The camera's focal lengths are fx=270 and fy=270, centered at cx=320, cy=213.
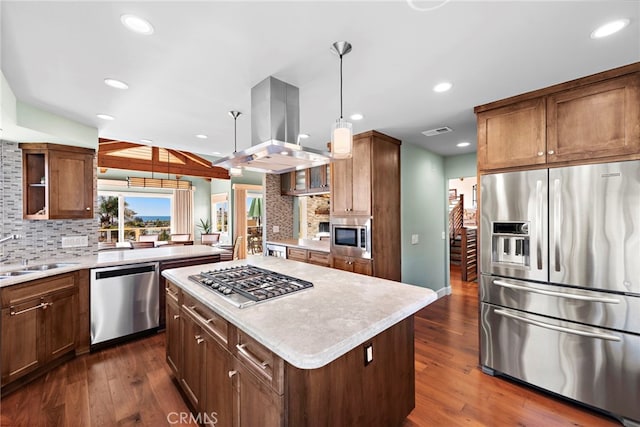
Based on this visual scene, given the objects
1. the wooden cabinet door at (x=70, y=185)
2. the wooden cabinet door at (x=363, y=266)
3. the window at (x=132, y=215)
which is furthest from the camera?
the window at (x=132, y=215)

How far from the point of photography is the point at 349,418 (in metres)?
1.29

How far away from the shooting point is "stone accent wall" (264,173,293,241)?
17.3ft

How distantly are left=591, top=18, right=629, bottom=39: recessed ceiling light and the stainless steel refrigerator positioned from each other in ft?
2.77

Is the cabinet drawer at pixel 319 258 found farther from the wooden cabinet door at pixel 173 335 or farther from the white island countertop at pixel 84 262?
the wooden cabinet door at pixel 173 335

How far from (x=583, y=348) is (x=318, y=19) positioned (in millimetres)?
2796

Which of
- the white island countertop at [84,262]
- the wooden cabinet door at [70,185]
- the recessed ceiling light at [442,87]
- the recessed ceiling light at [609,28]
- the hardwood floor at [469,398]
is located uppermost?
the recessed ceiling light at [442,87]

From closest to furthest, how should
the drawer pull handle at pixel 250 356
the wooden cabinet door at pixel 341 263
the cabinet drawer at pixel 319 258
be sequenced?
the drawer pull handle at pixel 250 356
the wooden cabinet door at pixel 341 263
the cabinet drawer at pixel 319 258

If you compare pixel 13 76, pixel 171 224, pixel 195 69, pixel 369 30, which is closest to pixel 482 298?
pixel 369 30

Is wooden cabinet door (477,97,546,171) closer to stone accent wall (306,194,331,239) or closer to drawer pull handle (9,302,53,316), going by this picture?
drawer pull handle (9,302,53,316)

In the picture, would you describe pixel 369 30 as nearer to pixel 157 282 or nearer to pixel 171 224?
pixel 157 282

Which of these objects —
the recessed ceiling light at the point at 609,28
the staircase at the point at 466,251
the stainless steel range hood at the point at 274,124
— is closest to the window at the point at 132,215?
the stainless steel range hood at the point at 274,124

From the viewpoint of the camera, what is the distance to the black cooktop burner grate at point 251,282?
5.41ft

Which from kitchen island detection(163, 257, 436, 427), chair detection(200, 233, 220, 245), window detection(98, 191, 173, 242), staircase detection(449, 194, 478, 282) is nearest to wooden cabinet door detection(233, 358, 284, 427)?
kitchen island detection(163, 257, 436, 427)

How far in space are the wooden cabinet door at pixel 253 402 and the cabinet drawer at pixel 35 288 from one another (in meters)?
2.18
